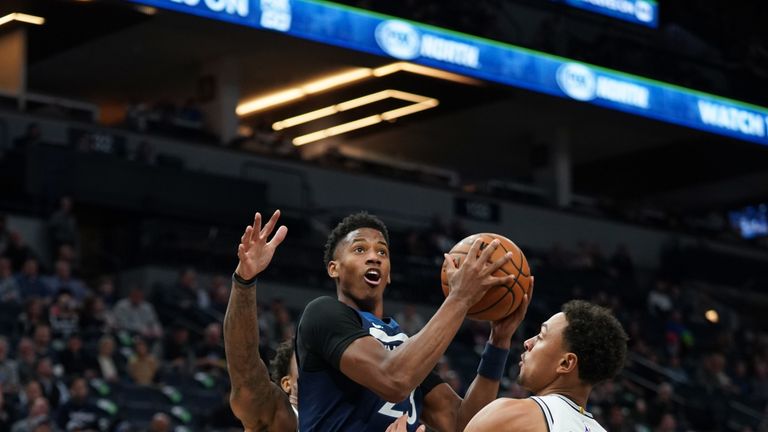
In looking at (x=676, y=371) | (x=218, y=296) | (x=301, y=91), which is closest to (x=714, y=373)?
(x=676, y=371)

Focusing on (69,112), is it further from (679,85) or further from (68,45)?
(679,85)

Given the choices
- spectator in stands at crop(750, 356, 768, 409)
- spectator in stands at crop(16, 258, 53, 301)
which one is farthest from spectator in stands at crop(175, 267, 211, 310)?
spectator in stands at crop(750, 356, 768, 409)

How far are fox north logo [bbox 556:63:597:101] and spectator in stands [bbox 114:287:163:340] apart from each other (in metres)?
9.65

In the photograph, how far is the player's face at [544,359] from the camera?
533 cm

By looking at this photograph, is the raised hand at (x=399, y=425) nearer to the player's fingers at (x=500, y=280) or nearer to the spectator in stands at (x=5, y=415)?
the player's fingers at (x=500, y=280)

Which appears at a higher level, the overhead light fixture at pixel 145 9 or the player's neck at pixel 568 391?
the overhead light fixture at pixel 145 9

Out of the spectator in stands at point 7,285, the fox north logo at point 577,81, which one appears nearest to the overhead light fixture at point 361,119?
the fox north logo at point 577,81

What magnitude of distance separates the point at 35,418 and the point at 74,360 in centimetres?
199

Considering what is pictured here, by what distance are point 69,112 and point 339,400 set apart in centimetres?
1875

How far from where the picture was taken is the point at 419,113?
92.9 ft

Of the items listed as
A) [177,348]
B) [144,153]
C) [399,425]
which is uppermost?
[144,153]

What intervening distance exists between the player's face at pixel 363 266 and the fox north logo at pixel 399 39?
1690 cm

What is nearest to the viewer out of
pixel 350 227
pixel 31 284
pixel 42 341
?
pixel 350 227

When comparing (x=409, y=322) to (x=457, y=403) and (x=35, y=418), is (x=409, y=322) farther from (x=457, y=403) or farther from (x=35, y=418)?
(x=457, y=403)
